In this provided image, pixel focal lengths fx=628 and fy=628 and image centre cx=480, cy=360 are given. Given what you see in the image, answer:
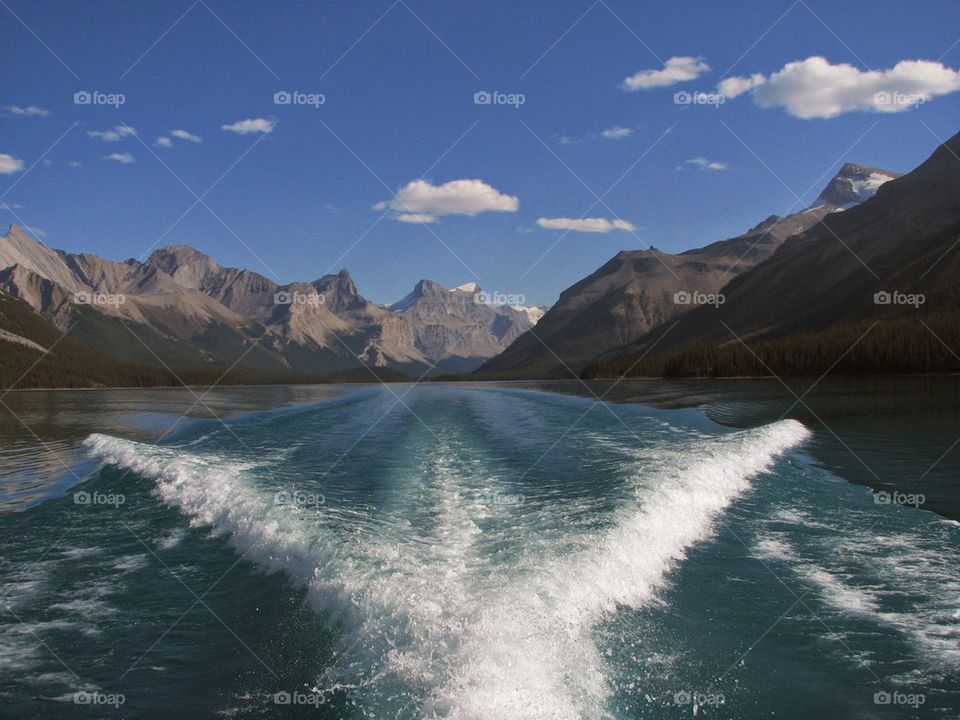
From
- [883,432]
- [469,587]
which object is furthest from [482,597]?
[883,432]

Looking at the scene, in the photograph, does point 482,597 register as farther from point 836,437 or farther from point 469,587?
point 836,437

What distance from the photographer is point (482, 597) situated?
11789 mm

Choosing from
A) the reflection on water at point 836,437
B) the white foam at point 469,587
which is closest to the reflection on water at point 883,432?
the reflection on water at point 836,437

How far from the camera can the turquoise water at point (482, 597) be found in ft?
30.2

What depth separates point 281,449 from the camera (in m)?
33.9

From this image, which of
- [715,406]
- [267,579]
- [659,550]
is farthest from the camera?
[715,406]

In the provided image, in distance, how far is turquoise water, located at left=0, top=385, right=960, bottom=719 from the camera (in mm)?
9219

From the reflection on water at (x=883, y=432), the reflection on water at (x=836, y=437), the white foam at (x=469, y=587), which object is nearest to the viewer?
the white foam at (x=469, y=587)

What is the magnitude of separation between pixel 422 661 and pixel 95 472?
966 inches

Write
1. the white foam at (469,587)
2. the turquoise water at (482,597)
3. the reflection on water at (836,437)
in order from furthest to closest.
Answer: the reflection on water at (836,437) → the turquoise water at (482,597) → the white foam at (469,587)

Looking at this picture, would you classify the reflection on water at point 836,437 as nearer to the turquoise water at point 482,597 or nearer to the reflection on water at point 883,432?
the reflection on water at point 883,432

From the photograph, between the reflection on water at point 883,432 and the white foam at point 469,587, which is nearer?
the white foam at point 469,587

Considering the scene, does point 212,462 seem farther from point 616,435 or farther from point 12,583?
point 616,435

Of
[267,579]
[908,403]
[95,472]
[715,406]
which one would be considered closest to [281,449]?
[95,472]
